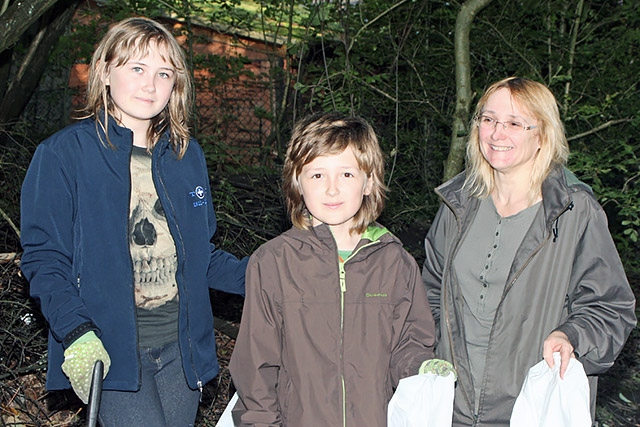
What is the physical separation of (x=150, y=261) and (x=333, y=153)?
80 cm

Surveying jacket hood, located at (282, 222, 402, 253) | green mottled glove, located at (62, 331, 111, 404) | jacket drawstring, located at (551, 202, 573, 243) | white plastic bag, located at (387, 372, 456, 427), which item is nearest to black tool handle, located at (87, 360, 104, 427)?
green mottled glove, located at (62, 331, 111, 404)

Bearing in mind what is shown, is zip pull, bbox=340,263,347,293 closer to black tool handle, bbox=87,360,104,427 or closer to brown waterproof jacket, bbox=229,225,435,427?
brown waterproof jacket, bbox=229,225,435,427

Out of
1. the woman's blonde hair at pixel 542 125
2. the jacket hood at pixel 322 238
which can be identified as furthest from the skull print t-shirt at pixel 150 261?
the woman's blonde hair at pixel 542 125

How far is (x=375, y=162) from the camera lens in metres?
2.84

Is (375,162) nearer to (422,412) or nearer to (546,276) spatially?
(546,276)

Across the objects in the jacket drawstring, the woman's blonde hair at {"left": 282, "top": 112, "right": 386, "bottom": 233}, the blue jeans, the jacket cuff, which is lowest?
the blue jeans

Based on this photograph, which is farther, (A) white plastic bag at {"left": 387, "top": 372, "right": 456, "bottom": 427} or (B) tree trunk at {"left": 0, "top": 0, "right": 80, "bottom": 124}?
(B) tree trunk at {"left": 0, "top": 0, "right": 80, "bottom": 124}

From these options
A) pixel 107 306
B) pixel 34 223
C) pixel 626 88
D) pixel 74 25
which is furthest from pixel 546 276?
pixel 74 25

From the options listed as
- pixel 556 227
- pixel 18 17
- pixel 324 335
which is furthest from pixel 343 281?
pixel 18 17

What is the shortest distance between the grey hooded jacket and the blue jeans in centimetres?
109

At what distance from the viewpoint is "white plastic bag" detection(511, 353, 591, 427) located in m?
2.61

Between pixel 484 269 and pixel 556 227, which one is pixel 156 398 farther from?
pixel 556 227

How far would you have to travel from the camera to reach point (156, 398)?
9.11 ft

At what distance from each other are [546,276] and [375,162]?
777 mm
